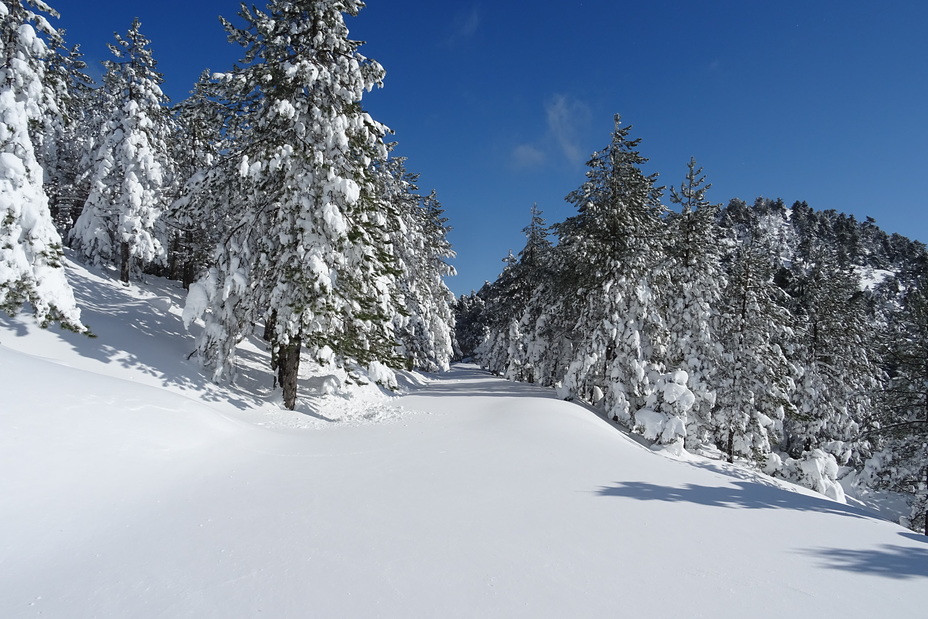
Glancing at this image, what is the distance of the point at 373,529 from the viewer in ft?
15.6

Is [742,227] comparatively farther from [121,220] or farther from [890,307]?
[121,220]

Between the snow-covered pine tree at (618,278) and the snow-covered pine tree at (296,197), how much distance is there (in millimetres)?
9425

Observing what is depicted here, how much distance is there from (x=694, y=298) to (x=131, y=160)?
27.6 m

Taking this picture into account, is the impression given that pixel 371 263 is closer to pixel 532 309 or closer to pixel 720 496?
pixel 720 496

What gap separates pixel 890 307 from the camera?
80062mm

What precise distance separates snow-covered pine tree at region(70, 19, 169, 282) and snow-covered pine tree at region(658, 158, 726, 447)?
25631 mm

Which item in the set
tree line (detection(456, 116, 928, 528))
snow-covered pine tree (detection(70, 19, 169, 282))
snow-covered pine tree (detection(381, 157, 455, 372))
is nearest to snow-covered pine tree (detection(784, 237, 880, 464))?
tree line (detection(456, 116, 928, 528))

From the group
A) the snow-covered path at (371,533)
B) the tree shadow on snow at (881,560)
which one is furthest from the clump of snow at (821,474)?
the tree shadow on snow at (881,560)

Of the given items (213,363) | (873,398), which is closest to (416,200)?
(213,363)

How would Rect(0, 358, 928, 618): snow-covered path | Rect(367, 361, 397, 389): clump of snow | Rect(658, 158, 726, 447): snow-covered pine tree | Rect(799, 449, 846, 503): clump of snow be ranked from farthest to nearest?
Rect(658, 158, 726, 447): snow-covered pine tree → Rect(799, 449, 846, 503): clump of snow → Rect(367, 361, 397, 389): clump of snow → Rect(0, 358, 928, 618): snow-covered path

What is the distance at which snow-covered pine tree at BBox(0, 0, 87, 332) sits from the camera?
29.6 feet

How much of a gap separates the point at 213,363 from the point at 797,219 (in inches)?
6722

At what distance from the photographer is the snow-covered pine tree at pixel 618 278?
55.9 feet

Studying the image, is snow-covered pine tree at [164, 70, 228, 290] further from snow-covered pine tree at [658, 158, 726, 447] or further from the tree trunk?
snow-covered pine tree at [658, 158, 726, 447]
